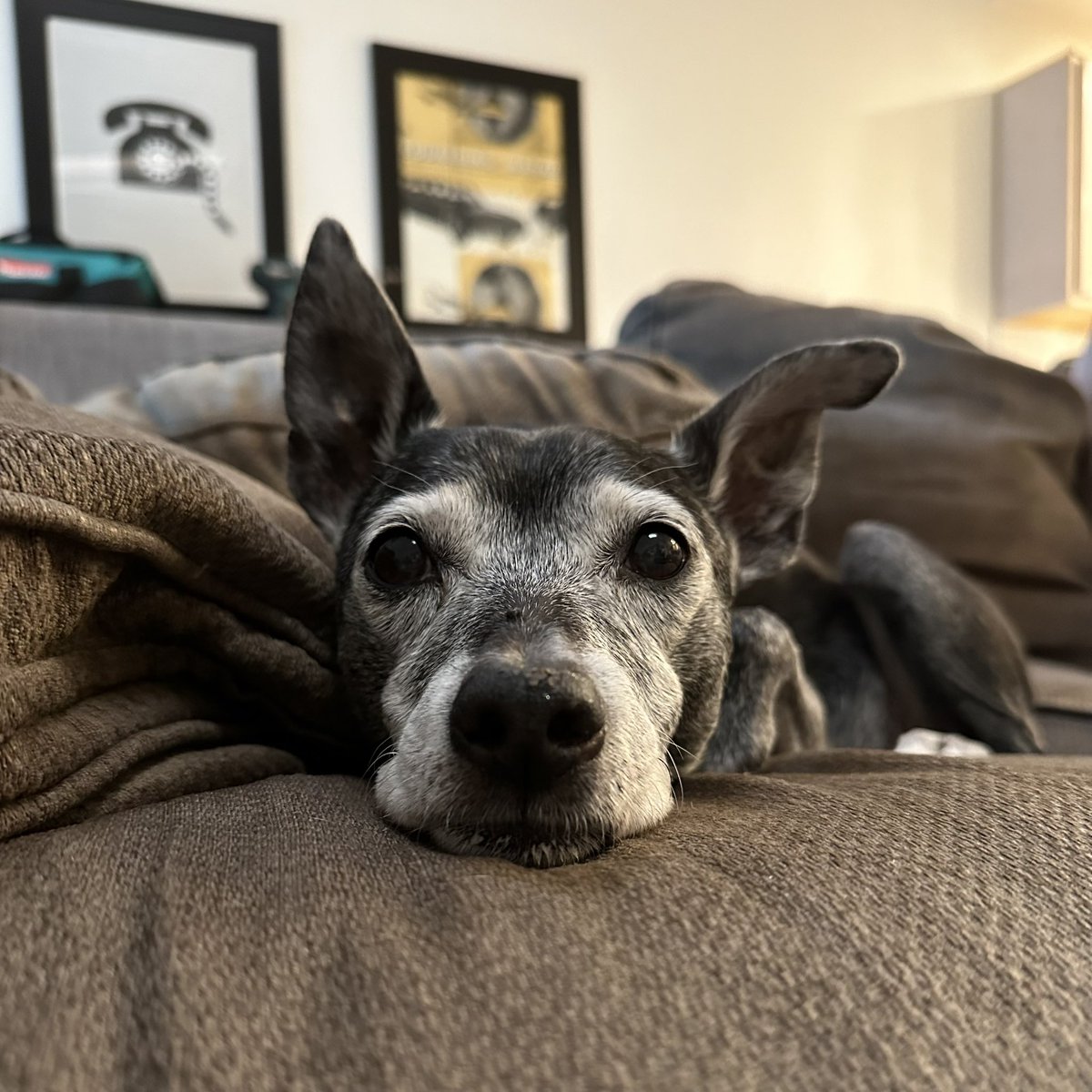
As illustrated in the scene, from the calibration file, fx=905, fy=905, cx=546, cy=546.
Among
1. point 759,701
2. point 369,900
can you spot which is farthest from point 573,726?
point 759,701

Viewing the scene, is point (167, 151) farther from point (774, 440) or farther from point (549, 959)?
point (549, 959)

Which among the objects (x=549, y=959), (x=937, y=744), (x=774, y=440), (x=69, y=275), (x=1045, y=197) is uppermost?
(x=1045, y=197)

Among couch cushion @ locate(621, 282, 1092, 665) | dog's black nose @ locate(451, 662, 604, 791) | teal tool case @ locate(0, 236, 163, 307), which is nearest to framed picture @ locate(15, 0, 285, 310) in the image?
teal tool case @ locate(0, 236, 163, 307)

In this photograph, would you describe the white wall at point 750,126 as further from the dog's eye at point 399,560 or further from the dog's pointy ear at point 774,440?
the dog's eye at point 399,560

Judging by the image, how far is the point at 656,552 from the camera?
112cm

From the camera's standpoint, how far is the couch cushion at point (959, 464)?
2223mm

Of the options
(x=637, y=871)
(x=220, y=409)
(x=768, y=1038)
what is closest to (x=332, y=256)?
(x=220, y=409)

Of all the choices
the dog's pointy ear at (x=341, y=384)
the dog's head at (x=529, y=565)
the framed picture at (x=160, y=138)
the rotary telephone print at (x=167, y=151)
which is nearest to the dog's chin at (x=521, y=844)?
the dog's head at (x=529, y=565)

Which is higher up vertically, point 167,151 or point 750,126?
point 750,126

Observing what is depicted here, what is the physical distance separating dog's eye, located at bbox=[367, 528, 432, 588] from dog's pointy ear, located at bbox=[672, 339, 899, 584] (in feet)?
1.53

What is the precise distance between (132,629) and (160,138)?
2.79 metres

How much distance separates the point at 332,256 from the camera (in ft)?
3.79

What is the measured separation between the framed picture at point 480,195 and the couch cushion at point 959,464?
1.41 metres

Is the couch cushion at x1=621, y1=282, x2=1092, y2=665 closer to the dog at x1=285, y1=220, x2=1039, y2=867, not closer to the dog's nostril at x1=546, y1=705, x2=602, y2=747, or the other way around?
the dog at x1=285, y1=220, x2=1039, y2=867
